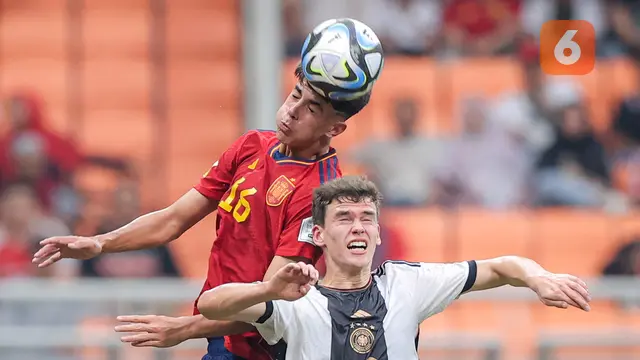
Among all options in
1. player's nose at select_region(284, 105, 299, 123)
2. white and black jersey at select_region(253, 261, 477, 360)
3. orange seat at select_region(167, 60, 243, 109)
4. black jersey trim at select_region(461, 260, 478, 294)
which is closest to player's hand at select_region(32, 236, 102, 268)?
white and black jersey at select_region(253, 261, 477, 360)

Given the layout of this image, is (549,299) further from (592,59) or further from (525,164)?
(592,59)

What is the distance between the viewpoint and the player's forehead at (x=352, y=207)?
414cm

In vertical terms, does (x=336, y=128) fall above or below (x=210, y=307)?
above

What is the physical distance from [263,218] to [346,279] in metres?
0.35

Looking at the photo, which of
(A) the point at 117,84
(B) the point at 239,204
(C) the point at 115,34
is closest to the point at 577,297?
(B) the point at 239,204

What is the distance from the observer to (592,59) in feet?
32.6

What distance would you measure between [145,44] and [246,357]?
577 centimetres

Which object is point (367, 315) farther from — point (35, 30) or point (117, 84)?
point (35, 30)

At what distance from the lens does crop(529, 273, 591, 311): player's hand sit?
3.82 meters

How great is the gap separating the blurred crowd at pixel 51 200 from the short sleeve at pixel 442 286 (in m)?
3.81

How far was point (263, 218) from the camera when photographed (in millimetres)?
4203

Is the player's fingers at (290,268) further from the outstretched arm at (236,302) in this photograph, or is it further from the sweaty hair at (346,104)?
the sweaty hair at (346,104)

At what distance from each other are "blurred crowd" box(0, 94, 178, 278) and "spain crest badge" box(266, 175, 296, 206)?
3703 mm

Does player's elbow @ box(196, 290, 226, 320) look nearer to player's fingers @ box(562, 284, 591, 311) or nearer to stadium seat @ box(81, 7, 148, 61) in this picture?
player's fingers @ box(562, 284, 591, 311)
